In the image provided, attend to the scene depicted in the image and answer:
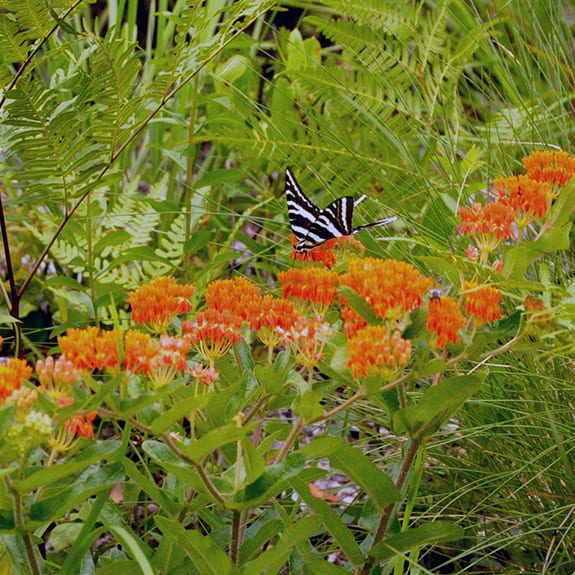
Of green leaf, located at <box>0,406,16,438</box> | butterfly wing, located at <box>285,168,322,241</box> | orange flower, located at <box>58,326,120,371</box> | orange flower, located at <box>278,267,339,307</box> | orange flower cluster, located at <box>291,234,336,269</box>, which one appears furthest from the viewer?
butterfly wing, located at <box>285,168,322,241</box>

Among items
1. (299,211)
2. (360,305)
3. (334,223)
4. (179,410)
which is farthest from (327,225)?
(179,410)

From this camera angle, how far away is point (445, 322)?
107cm

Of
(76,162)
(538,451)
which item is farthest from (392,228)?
→ (76,162)

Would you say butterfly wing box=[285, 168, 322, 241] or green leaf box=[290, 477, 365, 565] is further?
butterfly wing box=[285, 168, 322, 241]

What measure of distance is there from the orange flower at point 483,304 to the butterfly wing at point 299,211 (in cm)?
50

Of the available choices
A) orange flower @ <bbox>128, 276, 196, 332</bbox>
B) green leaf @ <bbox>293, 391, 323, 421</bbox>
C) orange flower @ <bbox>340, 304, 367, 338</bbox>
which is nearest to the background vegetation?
orange flower @ <bbox>128, 276, 196, 332</bbox>

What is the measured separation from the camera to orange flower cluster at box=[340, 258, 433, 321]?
43.2 inches

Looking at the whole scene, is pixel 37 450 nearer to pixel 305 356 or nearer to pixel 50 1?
pixel 305 356

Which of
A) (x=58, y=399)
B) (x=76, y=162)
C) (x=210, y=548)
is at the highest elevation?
(x=76, y=162)

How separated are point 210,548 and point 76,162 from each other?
0.80m

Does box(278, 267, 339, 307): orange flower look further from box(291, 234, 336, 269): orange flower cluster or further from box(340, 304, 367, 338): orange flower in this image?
box(291, 234, 336, 269): orange flower cluster

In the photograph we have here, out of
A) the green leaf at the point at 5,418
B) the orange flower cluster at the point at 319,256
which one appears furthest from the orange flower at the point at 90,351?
the orange flower cluster at the point at 319,256

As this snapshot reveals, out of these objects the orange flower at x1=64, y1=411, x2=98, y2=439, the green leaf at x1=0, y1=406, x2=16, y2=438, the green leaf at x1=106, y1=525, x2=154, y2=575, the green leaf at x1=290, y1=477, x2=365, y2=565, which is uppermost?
the green leaf at x1=0, y1=406, x2=16, y2=438

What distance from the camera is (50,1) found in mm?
1641
